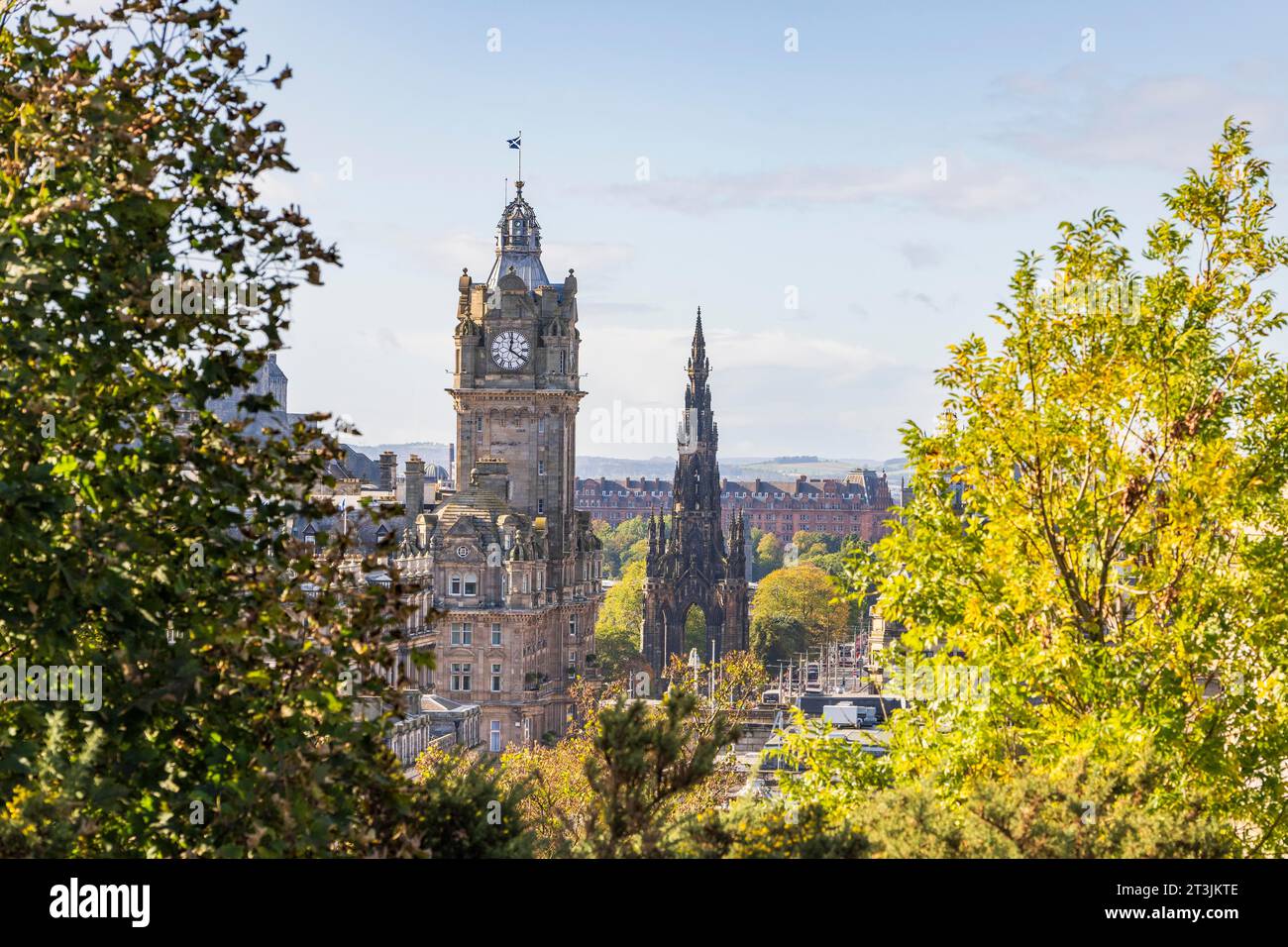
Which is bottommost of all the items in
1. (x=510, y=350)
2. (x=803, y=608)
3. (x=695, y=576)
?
(x=803, y=608)

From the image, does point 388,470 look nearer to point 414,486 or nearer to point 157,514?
point 414,486

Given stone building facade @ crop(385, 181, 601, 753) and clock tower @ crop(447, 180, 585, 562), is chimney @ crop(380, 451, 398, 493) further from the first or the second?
clock tower @ crop(447, 180, 585, 562)

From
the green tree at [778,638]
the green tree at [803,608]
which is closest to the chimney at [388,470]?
the green tree at [778,638]

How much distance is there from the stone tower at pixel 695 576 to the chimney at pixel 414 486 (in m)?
35.6

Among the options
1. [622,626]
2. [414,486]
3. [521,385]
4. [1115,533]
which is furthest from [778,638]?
[1115,533]

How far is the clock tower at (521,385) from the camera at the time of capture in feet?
281

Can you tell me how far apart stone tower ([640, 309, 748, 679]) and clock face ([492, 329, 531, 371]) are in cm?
3480

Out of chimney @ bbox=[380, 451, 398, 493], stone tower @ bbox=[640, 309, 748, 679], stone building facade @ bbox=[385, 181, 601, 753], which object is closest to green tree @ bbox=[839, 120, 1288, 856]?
stone building facade @ bbox=[385, 181, 601, 753]

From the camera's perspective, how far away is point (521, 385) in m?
85.8

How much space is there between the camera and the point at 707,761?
1320 centimetres

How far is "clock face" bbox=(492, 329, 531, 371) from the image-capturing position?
85875 millimetres

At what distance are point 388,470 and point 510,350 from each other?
17.1m
